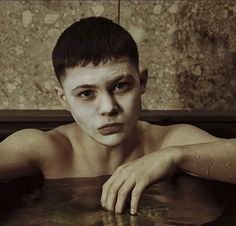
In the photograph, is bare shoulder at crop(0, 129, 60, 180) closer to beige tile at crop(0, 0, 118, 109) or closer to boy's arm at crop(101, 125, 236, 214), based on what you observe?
boy's arm at crop(101, 125, 236, 214)

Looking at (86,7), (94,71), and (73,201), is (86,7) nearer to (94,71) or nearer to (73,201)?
(94,71)

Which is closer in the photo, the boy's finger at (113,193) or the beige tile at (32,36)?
the boy's finger at (113,193)

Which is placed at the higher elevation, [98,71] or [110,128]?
[98,71]

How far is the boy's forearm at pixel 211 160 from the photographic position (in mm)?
1157

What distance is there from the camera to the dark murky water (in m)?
0.98

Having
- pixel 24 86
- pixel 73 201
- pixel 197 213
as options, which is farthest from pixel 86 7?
pixel 197 213

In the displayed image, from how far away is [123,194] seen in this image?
1.00 m

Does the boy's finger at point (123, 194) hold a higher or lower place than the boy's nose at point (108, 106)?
lower

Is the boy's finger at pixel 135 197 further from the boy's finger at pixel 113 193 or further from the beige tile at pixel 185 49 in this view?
the beige tile at pixel 185 49

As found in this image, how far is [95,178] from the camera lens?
130cm

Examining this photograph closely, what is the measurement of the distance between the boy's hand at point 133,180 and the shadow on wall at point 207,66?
2.65 ft

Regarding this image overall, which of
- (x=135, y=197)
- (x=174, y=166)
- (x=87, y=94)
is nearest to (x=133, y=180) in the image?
(x=135, y=197)

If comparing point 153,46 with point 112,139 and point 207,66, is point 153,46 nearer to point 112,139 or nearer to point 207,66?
point 207,66

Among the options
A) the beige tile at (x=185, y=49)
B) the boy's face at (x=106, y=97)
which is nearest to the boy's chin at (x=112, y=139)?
the boy's face at (x=106, y=97)
